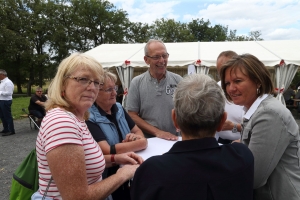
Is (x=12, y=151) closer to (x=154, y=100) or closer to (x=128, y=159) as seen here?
(x=154, y=100)

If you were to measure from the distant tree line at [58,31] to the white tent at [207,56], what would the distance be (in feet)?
70.7

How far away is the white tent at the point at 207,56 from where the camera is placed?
862 cm

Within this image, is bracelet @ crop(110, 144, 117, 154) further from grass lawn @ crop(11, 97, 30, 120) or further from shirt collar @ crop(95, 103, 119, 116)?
grass lawn @ crop(11, 97, 30, 120)

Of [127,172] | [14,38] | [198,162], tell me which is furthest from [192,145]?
[14,38]

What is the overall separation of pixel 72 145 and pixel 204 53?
924cm

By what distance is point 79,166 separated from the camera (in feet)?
3.84

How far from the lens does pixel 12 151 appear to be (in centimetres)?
617

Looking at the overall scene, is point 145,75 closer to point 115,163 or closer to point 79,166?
point 115,163

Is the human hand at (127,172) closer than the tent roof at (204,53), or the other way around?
the human hand at (127,172)

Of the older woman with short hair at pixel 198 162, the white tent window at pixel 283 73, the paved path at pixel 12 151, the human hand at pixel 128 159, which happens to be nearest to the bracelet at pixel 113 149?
the human hand at pixel 128 159

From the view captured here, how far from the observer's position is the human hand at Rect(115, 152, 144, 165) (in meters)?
1.68

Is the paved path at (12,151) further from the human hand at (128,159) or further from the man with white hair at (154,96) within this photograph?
the human hand at (128,159)

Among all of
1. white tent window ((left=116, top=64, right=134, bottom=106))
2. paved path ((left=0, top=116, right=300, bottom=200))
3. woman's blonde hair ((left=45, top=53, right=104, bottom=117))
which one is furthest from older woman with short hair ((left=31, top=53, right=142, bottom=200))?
white tent window ((left=116, top=64, right=134, bottom=106))

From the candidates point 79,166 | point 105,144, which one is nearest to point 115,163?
point 105,144
